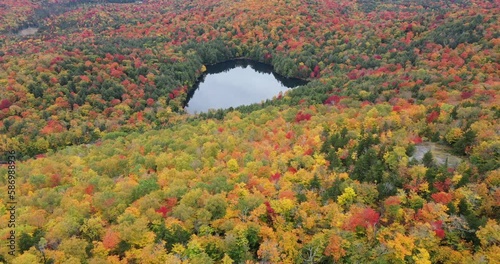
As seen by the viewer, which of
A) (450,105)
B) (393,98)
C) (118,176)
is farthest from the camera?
(393,98)

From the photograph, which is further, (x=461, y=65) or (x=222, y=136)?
(x=461, y=65)

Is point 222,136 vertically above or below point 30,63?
below

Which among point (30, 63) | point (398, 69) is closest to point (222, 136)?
point (398, 69)

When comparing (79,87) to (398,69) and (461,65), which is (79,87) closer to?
(398,69)

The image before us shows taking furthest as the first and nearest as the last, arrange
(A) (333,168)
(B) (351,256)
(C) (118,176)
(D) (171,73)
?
(D) (171,73)
(C) (118,176)
(A) (333,168)
(B) (351,256)

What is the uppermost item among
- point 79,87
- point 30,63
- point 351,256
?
point 30,63

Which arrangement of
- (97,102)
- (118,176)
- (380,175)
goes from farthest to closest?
1. (97,102)
2. (118,176)
3. (380,175)

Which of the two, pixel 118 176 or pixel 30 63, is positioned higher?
pixel 30 63

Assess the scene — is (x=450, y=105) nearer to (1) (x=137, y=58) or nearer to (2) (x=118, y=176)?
(2) (x=118, y=176)

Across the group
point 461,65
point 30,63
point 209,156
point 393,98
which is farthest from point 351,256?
point 30,63
